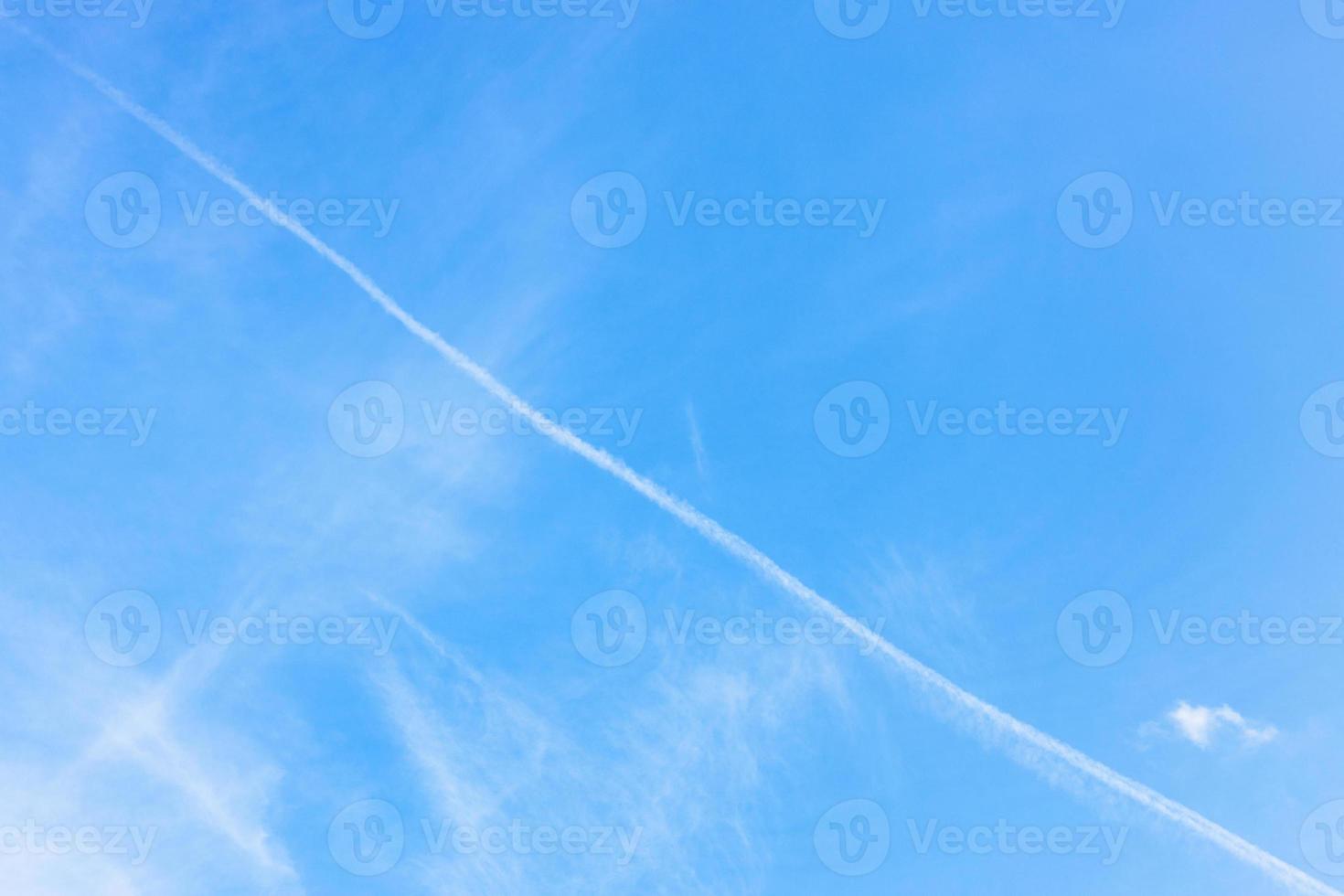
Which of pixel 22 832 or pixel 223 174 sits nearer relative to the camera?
pixel 22 832

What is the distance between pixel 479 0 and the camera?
19.2 metres

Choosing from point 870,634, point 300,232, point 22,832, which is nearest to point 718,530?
point 870,634

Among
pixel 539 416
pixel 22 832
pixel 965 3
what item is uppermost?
pixel 965 3

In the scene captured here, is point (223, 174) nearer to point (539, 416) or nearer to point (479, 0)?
point (479, 0)

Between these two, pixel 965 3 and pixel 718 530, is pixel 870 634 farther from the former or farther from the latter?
pixel 965 3

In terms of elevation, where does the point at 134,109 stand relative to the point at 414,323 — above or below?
above

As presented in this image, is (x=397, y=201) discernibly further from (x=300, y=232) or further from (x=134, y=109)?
(x=134, y=109)

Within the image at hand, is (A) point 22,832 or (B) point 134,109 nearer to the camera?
(A) point 22,832

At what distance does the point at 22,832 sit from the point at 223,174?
1924cm

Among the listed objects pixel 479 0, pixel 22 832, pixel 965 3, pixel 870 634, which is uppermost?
pixel 965 3

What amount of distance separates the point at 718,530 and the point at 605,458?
4.05m

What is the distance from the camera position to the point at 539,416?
1873 cm

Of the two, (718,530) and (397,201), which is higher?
(397,201)

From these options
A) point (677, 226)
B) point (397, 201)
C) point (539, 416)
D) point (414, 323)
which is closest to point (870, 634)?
point (539, 416)
